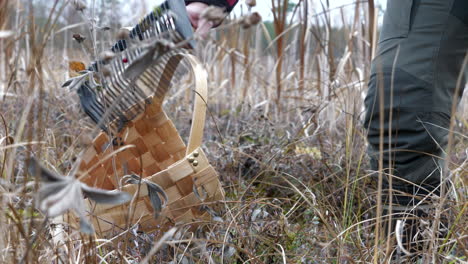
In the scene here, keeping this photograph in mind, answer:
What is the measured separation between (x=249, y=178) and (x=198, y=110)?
469 millimetres

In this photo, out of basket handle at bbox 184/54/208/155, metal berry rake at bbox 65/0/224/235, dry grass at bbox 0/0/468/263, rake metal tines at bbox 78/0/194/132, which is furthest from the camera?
basket handle at bbox 184/54/208/155

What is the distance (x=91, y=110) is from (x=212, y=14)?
1.79 ft

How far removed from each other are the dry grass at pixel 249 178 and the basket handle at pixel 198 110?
3.4 inches

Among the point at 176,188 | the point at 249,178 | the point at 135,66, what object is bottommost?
the point at 249,178

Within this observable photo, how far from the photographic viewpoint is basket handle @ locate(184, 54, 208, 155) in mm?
949

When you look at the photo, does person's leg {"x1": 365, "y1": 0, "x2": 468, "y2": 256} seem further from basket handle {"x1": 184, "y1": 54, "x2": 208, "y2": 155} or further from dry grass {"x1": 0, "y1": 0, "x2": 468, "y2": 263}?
basket handle {"x1": 184, "y1": 54, "x2": 208, "y2": 155}

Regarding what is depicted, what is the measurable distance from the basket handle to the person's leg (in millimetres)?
357

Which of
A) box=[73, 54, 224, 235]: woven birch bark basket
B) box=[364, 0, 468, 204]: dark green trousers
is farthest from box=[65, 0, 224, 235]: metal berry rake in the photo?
box=[364, 0, 468, 204]: dark green trousers

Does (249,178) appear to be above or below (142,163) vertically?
below

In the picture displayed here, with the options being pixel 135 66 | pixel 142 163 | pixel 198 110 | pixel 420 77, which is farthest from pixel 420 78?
pixel 135 66

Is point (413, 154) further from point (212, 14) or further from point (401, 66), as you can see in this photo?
point (212, 14)

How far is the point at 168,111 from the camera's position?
2.35 metres

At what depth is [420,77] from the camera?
1.03 metres

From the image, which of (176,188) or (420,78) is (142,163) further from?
(420,78)
